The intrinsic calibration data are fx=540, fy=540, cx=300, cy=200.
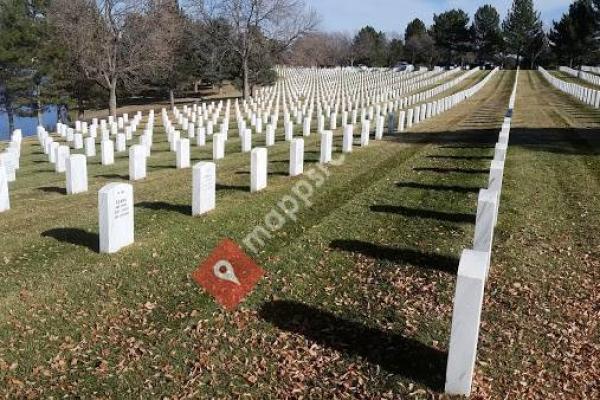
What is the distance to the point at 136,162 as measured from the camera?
1192 centimetres

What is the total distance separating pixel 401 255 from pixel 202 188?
3.48 meters

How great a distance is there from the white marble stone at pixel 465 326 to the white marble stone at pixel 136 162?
9.10m

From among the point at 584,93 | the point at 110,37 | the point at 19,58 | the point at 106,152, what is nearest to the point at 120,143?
the point at 106,152

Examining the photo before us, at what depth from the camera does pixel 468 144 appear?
52.9 feet

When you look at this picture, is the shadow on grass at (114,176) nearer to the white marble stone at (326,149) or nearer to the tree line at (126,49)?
the white marble stone at (326,149)

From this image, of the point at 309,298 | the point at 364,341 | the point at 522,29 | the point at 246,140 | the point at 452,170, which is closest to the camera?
the point at 364,341

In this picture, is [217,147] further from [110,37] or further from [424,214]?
[110,37]

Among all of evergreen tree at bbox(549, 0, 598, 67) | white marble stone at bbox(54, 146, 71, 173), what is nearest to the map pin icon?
white marble stone at bbox(54, 146, 71, 173)

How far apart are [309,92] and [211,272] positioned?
3789 centimetres

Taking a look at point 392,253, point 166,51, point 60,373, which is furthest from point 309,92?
point 60,373

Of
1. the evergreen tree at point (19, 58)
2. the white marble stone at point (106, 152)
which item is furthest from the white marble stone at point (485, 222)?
the evergreen tree at point (19, 58)

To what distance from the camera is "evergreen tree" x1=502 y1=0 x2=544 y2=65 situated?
302 ft

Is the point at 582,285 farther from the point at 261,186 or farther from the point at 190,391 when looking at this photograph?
the point at 261,186

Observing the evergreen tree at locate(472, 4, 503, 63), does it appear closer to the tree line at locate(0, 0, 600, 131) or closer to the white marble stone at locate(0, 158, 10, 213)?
the tree line at locate(0, 0, 600, 131)
